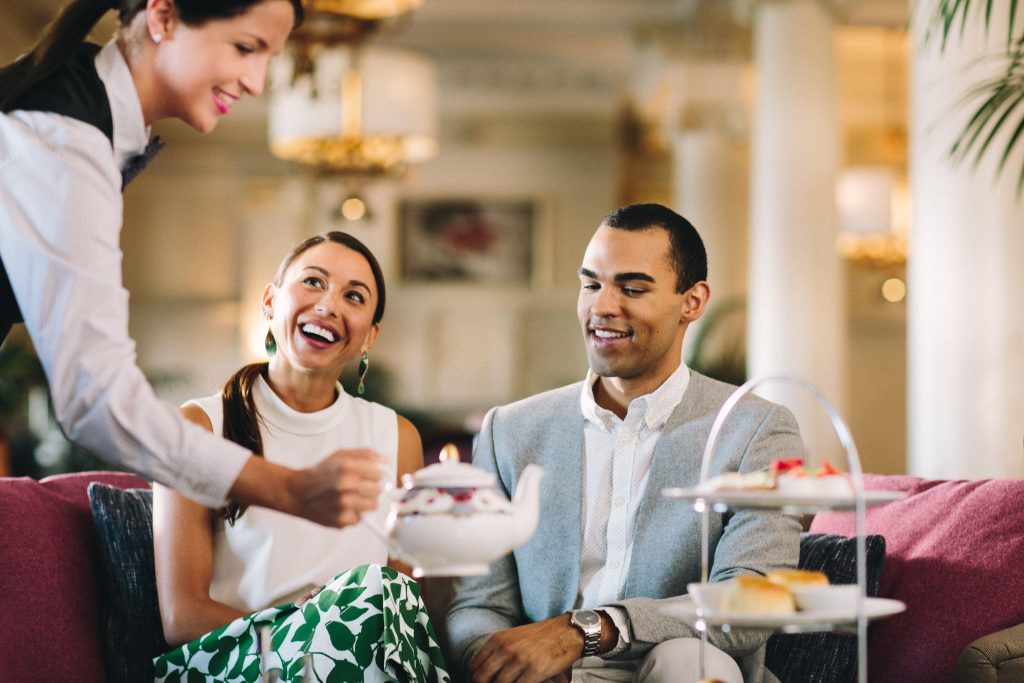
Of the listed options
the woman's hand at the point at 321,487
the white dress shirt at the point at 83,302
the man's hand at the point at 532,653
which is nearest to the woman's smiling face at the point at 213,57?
the white dress shirt at the point at 83,302

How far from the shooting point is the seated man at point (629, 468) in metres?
2.18

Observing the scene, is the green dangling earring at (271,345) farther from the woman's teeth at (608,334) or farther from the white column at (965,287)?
the white column at (965,287)

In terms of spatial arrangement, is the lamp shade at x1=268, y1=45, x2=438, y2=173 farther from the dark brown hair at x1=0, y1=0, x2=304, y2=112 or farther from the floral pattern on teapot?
the floral pattern on teapot

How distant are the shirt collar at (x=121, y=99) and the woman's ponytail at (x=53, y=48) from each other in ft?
0.14

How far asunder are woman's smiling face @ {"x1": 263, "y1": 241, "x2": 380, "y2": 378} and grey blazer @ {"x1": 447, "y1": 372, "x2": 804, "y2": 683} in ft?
1.16

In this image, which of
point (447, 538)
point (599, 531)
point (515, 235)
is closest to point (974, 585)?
point (599, 531)

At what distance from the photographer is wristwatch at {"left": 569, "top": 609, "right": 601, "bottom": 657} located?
206 cm

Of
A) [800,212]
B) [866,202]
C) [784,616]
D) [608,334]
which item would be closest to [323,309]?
[608,334]

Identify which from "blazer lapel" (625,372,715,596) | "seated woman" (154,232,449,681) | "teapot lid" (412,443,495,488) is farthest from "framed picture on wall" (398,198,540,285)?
"teapot lid" (412,443,495,488)

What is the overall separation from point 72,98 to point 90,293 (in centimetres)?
26

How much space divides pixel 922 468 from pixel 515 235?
773 cm

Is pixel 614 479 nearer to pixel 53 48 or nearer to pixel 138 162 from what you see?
pixel 138 162

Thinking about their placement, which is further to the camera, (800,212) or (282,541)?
(800,212)

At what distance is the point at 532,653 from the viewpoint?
2027 mm
